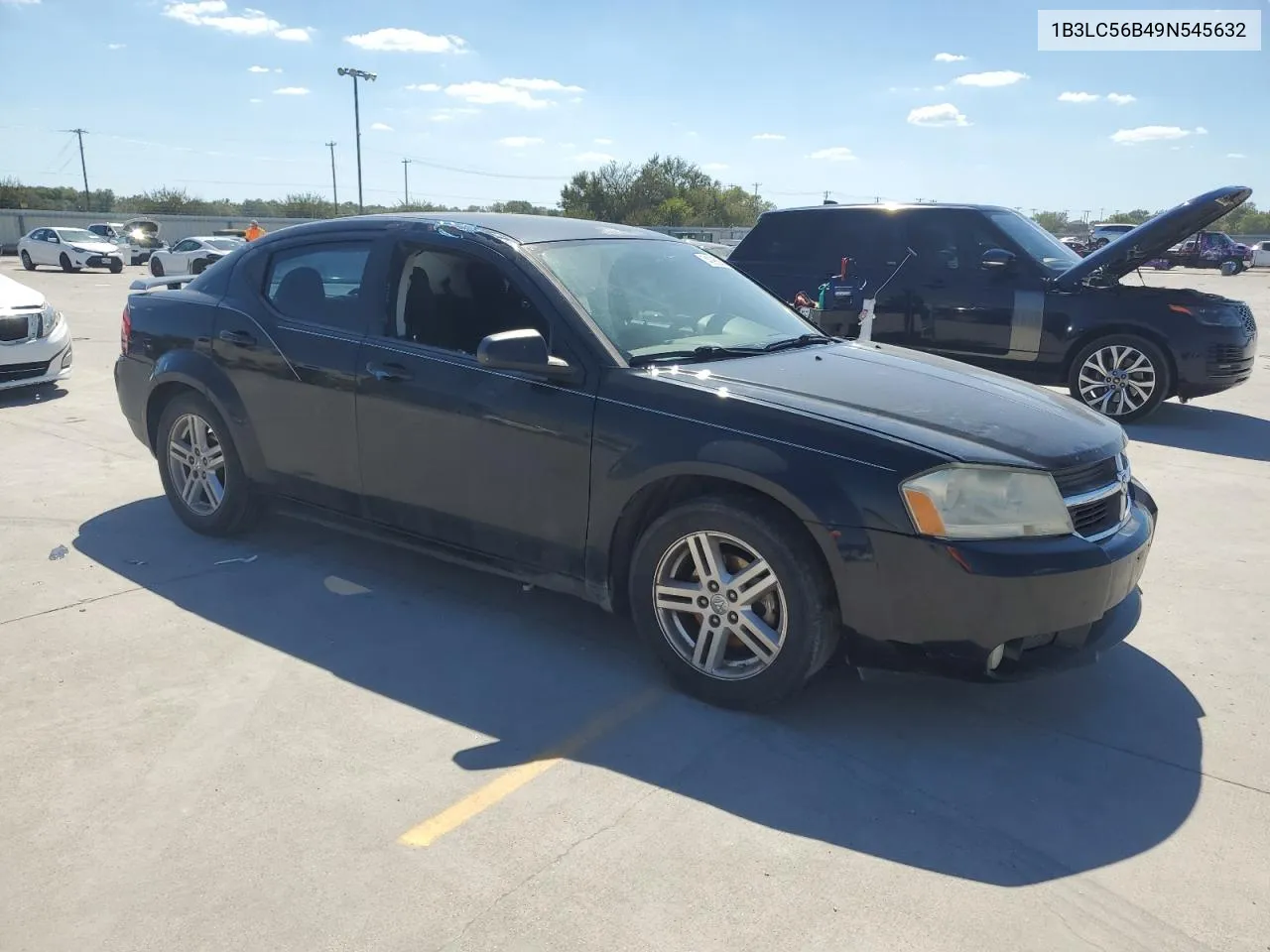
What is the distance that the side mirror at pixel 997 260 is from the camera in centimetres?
885

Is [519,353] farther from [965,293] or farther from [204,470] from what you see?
[965,293]

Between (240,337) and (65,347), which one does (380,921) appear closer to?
(240,337)

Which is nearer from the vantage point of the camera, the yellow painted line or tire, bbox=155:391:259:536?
the yellow painted line

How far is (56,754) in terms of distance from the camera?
10.6 ft

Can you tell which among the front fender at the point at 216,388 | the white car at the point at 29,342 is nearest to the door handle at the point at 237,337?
the front fender at the point at 216,388

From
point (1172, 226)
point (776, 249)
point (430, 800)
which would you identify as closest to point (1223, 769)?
point (430, 800)

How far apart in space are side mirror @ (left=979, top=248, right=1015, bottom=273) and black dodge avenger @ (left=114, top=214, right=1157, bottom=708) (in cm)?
473

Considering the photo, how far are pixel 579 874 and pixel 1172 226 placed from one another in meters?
7.78

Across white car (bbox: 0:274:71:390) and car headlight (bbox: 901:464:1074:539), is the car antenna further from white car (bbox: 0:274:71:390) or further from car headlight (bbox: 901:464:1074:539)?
white car (bbox: 0:274:71:390)

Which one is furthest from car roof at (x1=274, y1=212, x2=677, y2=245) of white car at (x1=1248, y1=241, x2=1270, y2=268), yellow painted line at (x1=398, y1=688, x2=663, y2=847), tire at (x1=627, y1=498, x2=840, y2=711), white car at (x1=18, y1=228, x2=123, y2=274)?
white car at (x1=1248, y1=241, x2=1270, y2=268)

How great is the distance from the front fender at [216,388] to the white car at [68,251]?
3316 cm

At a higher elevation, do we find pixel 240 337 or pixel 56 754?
pixel 240 337

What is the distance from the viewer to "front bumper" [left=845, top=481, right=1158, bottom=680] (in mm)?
3111

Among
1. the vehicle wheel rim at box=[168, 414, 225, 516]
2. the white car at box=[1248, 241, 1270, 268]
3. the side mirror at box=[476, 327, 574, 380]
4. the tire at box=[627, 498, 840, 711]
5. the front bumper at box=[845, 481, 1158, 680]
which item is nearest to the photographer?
the front bumper at box=[845, 481, 1158, 680]
